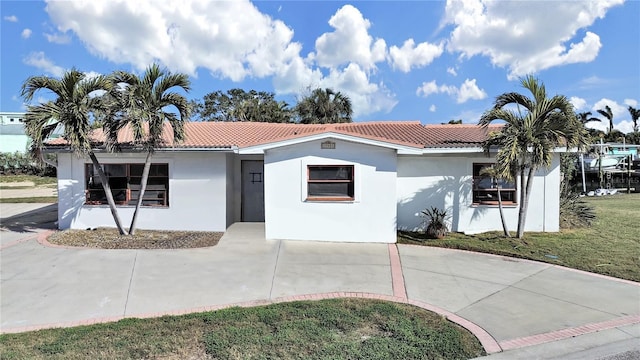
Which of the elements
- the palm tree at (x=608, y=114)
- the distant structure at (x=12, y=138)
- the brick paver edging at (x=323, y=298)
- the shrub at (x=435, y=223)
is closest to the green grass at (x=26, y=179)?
the distant structure at (x=12, y=138)

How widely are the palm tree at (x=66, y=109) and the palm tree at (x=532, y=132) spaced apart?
1136 centimetres

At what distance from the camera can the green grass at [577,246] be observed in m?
8.70

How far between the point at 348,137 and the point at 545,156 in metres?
5.35

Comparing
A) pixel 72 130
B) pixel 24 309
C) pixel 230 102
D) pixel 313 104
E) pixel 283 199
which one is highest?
pixel 230 102

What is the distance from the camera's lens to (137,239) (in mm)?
10812

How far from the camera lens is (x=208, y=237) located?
1128 centimetres

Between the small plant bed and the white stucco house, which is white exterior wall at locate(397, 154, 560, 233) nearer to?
the white stucco house

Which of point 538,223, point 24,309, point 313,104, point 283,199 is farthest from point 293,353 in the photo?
point 313,104

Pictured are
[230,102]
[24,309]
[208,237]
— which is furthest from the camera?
[230,102]

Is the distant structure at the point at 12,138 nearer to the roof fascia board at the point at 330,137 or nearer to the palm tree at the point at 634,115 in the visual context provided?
the roof fascia board at the point at 330,137

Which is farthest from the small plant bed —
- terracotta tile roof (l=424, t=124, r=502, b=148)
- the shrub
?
terracotta tile roof (l=424, t=124, r=502, b=148)

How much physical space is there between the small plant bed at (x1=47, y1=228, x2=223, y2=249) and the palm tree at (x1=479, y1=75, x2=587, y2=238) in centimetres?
860

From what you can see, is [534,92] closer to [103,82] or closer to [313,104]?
[103,82]

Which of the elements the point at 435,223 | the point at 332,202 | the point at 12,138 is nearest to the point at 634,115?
A: the point at 435,223
